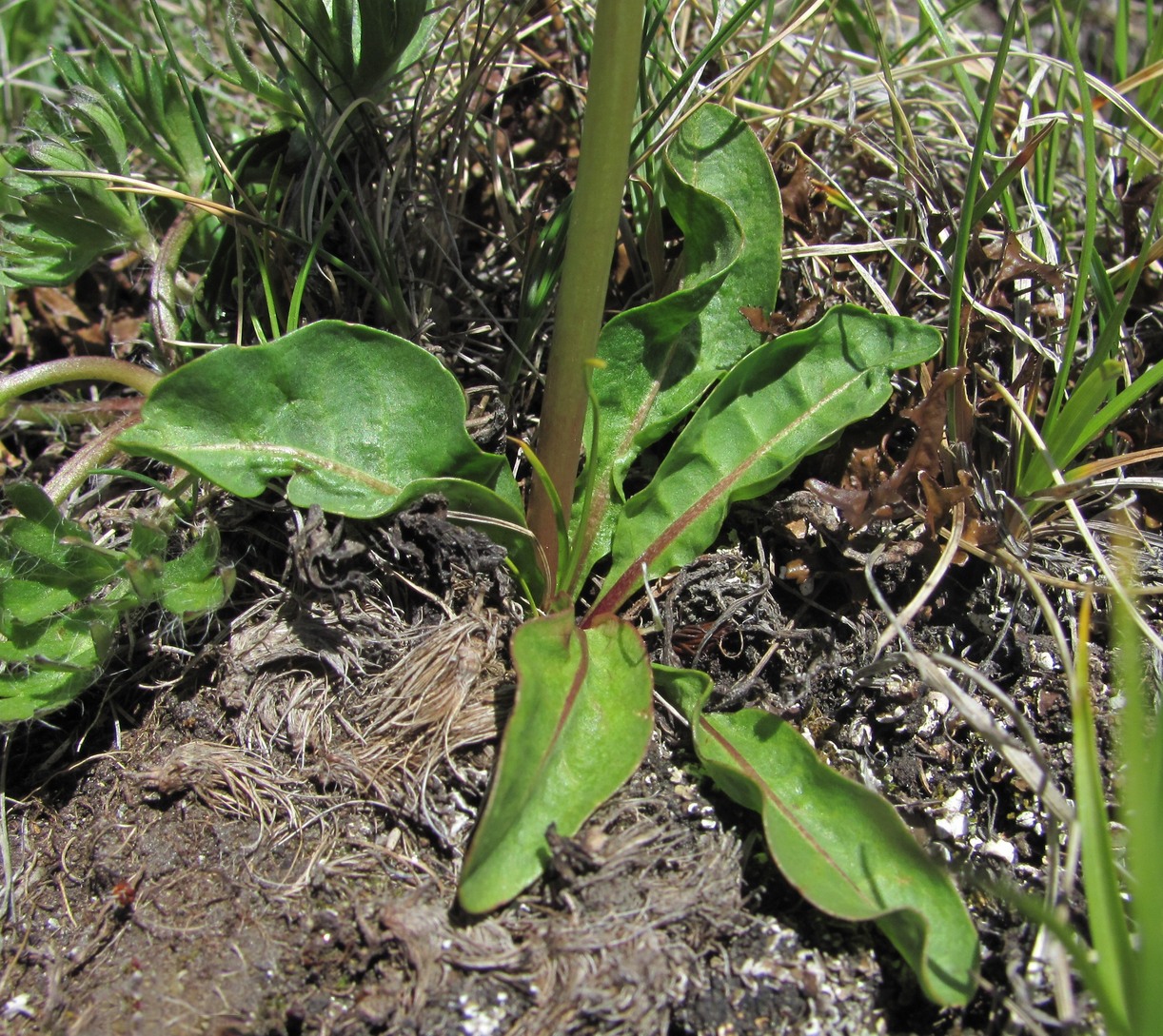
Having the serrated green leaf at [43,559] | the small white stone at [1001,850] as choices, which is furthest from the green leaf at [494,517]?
the small white stone at [1001,850]

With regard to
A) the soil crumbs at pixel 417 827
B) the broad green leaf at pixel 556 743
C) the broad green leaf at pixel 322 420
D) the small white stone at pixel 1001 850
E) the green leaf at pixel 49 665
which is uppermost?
the broad green leaf at pixel 322 420

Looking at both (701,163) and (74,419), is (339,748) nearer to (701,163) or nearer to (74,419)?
(74,419)

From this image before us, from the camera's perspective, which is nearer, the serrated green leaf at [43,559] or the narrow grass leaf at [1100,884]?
the narrow grass leaf at [1100,884]

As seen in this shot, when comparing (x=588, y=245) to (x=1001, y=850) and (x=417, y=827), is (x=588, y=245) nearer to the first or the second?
(x=417, y=827)

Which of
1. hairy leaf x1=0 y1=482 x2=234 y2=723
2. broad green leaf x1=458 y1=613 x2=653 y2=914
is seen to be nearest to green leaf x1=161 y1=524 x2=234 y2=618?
hairy leaf x1=0 y1=482 x2=234 y2=723

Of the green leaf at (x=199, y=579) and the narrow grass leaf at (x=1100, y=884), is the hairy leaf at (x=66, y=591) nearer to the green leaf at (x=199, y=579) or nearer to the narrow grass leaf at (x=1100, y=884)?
the green leaf at (x=199, y=579)

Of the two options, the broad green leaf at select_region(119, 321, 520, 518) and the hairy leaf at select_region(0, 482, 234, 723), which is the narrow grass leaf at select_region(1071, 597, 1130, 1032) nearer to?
the broad green leaf at select_region(119, 321, 520, 518)
